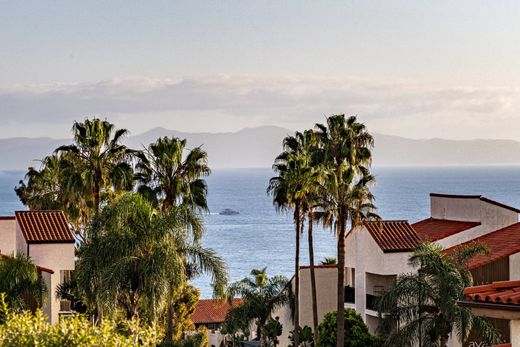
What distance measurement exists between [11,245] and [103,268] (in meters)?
11.1

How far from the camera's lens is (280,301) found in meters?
52.6

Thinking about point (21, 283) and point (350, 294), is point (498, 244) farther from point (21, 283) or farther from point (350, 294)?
point (21, 283)

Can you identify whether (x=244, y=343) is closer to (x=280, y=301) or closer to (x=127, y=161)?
(x=280, y=301)

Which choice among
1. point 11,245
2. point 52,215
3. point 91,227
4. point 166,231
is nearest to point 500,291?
point 166,231

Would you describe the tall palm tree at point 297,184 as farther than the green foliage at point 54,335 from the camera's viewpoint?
Yes

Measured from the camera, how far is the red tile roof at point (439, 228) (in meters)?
48.3

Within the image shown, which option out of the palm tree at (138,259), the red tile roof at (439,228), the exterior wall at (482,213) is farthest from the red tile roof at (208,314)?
the palm tree at (138,259)

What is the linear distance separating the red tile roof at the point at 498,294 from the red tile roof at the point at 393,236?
29.2m

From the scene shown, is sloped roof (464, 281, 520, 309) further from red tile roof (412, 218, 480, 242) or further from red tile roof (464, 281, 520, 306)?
red tile roof (412, 218, 480, 242)

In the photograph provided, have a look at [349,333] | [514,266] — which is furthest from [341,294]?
[514,266]

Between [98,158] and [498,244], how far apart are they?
59.2ft

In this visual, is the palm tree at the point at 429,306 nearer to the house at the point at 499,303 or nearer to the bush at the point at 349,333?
the bush at the point at 349,333

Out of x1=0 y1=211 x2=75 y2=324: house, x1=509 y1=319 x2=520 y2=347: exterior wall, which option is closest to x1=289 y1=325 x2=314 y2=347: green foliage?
x1=0 y1=211 x2=75 y2=324: house

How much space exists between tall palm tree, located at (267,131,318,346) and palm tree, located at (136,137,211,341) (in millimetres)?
4148
